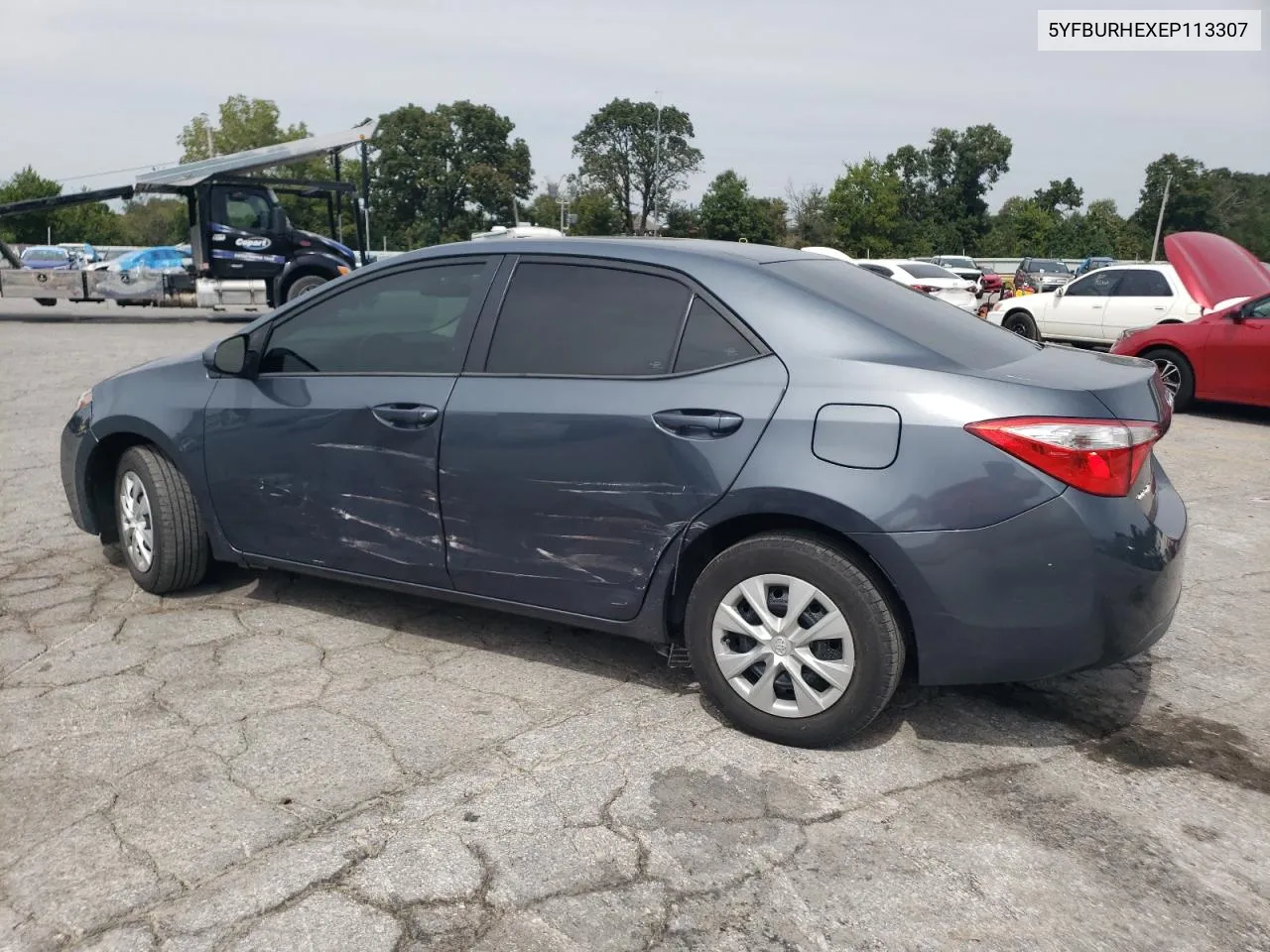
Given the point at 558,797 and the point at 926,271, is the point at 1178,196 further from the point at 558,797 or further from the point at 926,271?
the point at 558,797

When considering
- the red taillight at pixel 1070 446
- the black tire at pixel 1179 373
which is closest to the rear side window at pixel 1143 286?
the black tire at pixel 1179 373

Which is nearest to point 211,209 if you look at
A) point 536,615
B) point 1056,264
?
point 536,615

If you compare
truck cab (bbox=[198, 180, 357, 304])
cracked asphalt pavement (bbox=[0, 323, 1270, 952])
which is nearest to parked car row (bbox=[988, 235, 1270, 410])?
cracked asphalt pavement (bbox=[0, 323, 1270, 952])

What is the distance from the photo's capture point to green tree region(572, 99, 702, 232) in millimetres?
79375

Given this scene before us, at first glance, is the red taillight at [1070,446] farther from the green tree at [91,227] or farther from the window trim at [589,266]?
the green tree at [91,227]

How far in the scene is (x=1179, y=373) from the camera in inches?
418

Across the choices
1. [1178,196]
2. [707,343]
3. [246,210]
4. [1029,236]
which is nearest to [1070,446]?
[707,343]

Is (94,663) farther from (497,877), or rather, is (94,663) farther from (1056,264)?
(1056,264)

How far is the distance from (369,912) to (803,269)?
7.99 ft

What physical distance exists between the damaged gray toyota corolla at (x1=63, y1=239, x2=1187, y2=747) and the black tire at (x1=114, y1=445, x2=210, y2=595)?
121 mm

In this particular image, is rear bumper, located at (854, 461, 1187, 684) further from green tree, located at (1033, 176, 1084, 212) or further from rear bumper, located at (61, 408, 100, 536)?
green tree, located at (1033, 176, 1084, 212)

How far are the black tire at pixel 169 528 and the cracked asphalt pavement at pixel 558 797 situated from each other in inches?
5.1

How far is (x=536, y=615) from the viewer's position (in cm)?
382

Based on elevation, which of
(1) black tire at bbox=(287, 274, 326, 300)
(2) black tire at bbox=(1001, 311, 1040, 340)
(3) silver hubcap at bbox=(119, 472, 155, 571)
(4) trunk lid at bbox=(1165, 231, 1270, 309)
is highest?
(4) trunk lid at bbox=(1165, 231, 1270, 309)
